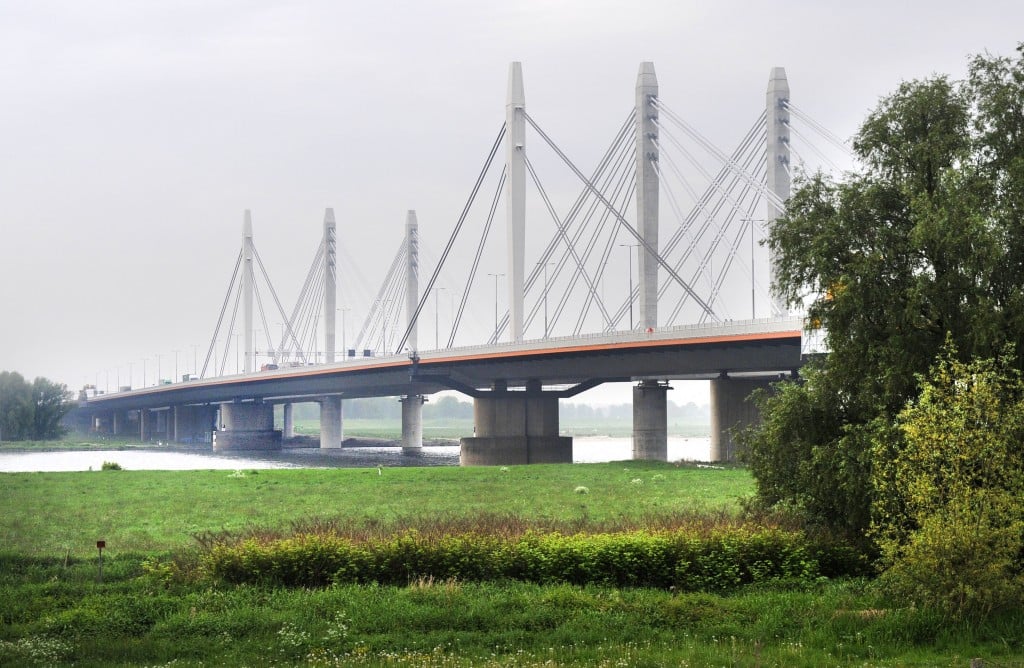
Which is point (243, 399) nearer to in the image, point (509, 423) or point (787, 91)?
point (509, 423)

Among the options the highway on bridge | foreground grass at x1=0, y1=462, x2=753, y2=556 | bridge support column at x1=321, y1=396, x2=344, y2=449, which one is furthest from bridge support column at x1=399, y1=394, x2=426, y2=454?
foreground grass at x1=0, y1=462, x2=753, y2=556

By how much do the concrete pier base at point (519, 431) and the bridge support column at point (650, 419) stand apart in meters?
14.6

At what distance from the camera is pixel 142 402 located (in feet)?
644

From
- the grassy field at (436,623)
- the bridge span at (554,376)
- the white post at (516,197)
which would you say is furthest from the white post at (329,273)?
the grassy field at (436,623)

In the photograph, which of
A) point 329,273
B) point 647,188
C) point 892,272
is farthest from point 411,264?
point 892,272

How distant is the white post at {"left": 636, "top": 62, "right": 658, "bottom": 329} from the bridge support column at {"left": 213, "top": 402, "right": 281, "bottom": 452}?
100072 mm

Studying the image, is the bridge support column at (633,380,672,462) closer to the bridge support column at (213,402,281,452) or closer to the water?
the water

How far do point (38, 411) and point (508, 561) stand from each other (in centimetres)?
14097

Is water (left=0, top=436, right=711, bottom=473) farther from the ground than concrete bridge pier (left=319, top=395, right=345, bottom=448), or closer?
closer

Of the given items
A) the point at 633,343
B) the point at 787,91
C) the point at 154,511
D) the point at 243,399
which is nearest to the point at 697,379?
the point at 633,343

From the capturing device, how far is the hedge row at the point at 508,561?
24.0 m

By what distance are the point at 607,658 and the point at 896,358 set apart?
40.7ft

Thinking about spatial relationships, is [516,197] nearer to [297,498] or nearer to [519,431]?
[519,431]

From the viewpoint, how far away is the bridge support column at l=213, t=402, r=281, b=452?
170m
